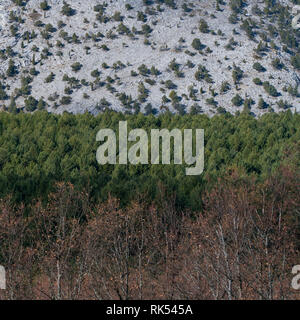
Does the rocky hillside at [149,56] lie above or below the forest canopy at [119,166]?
below

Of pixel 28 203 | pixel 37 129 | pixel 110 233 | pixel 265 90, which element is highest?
pixel 110 233

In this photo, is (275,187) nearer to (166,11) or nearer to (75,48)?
(75,48)

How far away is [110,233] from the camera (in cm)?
2575

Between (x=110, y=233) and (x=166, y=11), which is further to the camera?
(x=166, y=11)

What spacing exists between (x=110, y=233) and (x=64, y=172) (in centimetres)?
2133

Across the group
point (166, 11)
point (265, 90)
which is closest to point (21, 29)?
point (166, 11)

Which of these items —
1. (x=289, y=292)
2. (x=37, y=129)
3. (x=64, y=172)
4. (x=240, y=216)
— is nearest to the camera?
(x=289, y=292)

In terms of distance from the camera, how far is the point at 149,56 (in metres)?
102

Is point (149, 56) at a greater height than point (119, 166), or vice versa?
point (119, 166)

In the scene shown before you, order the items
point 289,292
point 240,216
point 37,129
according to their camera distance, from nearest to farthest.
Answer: point 289,292
point 240,216
point 37,129

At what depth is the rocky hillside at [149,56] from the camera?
3649 inches

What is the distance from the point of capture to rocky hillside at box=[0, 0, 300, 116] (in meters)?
92.7

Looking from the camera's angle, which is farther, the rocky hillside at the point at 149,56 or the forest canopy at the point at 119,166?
the rocky hillside at the point at 149,56

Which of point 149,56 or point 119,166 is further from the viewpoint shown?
point 149,56
